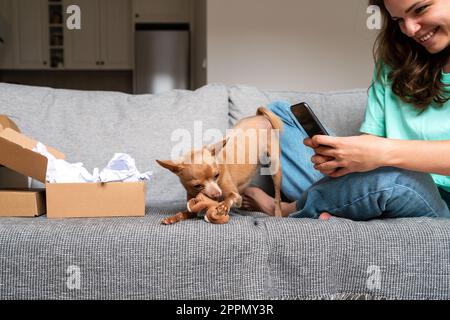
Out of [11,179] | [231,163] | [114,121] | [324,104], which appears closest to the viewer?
[231,163]

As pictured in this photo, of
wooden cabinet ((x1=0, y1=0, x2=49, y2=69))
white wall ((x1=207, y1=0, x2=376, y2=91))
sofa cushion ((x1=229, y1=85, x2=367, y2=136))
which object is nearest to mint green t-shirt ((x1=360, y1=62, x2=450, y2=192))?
sofa cushion ((x1=229, y1=85, x2=367, y2=136))

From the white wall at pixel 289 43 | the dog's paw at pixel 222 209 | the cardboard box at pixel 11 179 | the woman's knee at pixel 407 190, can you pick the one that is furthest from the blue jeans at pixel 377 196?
the white wall at pixel 289 43

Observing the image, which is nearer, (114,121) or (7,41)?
(114,121)

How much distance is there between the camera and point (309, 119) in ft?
3.76

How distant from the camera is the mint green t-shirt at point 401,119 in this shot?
1.26 m

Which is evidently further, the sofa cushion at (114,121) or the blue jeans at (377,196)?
the sofa cushion at (114,121)

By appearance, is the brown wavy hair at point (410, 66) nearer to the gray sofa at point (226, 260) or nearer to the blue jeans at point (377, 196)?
the blue jeans at point (377, 196)

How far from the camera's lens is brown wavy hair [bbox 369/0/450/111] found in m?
1.27

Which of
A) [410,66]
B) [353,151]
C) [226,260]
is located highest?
[410,66]

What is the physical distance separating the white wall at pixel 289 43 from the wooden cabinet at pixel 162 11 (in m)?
1.59

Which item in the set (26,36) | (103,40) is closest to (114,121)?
(103,40)

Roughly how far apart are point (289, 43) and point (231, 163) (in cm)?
271

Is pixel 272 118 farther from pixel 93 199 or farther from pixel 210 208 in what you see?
pixel 93 199

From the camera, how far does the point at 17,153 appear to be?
1.27 meters
